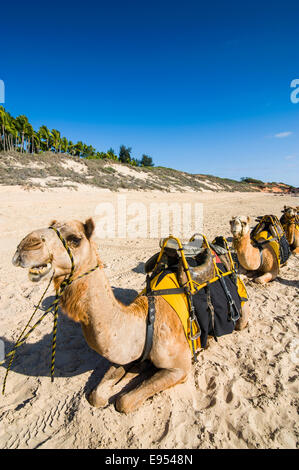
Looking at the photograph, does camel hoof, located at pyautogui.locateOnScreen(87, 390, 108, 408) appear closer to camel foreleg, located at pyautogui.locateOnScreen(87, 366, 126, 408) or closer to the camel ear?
camel foreleg, located at pyautogui.locateOnScreen(87, 366, 126, 408)

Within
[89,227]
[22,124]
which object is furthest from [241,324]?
[22,124]

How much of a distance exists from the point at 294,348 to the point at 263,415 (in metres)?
1.15

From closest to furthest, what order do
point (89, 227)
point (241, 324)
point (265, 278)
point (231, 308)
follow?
point (89, 227) < point (231, 308) < point (241, 324) < point (265, 278)

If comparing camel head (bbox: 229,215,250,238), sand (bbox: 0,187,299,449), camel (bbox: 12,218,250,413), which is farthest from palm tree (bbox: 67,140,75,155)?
camel (bbox: 12,218,250,413)

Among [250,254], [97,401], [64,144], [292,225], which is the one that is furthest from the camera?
[64,144]

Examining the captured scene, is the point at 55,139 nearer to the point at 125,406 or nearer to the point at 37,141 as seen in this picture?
the point at 37,141

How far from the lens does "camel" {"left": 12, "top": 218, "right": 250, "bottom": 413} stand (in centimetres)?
138

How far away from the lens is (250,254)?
153 inches

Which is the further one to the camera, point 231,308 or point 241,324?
point 241,324

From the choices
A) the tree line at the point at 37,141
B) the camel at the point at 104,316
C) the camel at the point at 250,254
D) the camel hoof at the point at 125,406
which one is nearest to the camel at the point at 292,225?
the camel at the point at 250,254

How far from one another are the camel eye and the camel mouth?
0.59ft

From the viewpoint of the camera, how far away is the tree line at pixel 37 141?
37656 millimetres

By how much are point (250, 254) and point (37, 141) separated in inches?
2003
